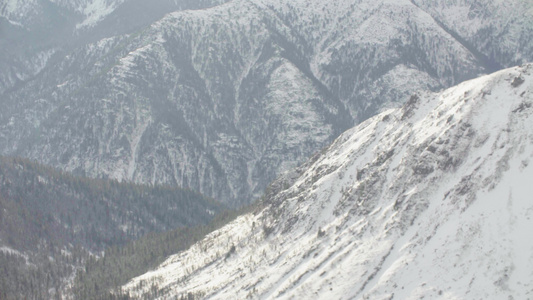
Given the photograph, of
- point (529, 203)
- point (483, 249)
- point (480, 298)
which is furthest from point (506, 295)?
point (529, 203)

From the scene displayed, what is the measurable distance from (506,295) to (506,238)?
2064 centimetres

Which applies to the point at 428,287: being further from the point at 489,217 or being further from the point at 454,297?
the point at 489,217

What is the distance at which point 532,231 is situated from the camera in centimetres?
18612

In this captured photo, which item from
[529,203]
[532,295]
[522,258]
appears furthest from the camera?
[529,203]

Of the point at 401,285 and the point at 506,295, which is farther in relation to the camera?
the point at 401,285

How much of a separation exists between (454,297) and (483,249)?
17.7 m

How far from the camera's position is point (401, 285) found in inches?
7756

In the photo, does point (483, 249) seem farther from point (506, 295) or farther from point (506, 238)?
point (506, 295)

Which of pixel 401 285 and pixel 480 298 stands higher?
pixel 401 285

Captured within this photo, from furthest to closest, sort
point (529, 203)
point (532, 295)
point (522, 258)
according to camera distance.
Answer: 1. point (529, 203)
2. point (522, 258)
3. point (532, 295)

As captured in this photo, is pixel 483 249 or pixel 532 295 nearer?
pixel 532 295

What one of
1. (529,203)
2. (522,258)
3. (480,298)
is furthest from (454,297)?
(529,203)

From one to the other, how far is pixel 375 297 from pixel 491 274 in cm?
3247

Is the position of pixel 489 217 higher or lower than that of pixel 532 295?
higher
